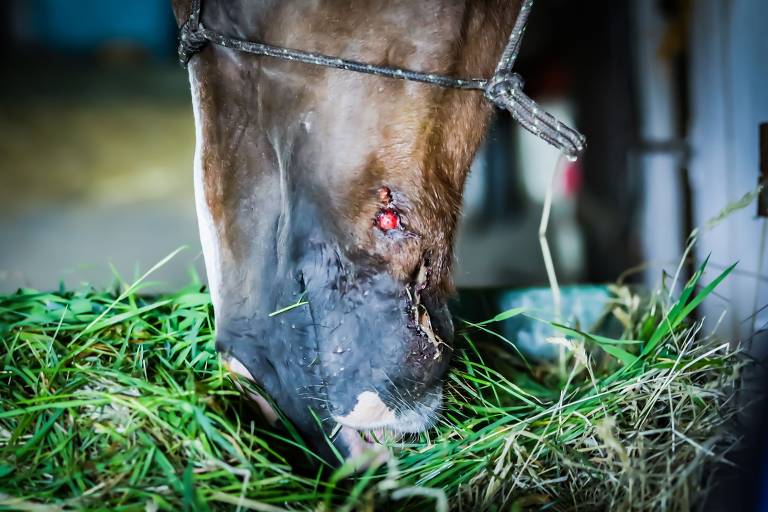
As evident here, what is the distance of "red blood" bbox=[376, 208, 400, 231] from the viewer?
0.83 m

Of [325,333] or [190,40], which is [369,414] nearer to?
[325,333]

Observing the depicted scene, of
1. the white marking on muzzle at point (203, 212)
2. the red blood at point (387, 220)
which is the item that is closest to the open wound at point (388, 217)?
the red blood at point (387, 220)

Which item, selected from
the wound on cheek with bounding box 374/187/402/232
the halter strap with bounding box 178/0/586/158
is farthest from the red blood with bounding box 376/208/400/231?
the halter strap with bounding box 178/0/586/158

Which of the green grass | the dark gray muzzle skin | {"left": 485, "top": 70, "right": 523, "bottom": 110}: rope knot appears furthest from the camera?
{"left": 485, "top": 70, "right": 523, "bottom": 110}: rope knot

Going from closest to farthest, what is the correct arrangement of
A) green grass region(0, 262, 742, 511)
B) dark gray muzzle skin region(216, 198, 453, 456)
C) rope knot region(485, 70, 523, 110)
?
green grass region(0, 262, 742, 511), dark gray muzzle skin region(216, 198, 453, 456), rope knot region(485, 70, 523, 110)

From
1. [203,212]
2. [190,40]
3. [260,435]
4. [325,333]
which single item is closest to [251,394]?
[260,435]

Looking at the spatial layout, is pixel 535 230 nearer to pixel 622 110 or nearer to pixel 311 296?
pixel 622 110

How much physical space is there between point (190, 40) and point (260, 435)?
581 millimetres

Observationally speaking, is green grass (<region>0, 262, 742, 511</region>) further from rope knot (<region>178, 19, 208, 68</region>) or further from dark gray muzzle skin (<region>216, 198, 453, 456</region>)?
rope knot (<region>178, 19, 208, 68</region>)

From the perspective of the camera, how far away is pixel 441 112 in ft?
2.93

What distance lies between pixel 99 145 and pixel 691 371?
5.40m

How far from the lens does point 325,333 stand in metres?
0.84

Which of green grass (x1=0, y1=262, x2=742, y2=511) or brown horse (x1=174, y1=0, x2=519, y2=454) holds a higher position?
brown horse (x1=174, y1=0, x2=519, y2=454)

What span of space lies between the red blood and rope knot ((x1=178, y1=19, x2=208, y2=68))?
1.26ft
